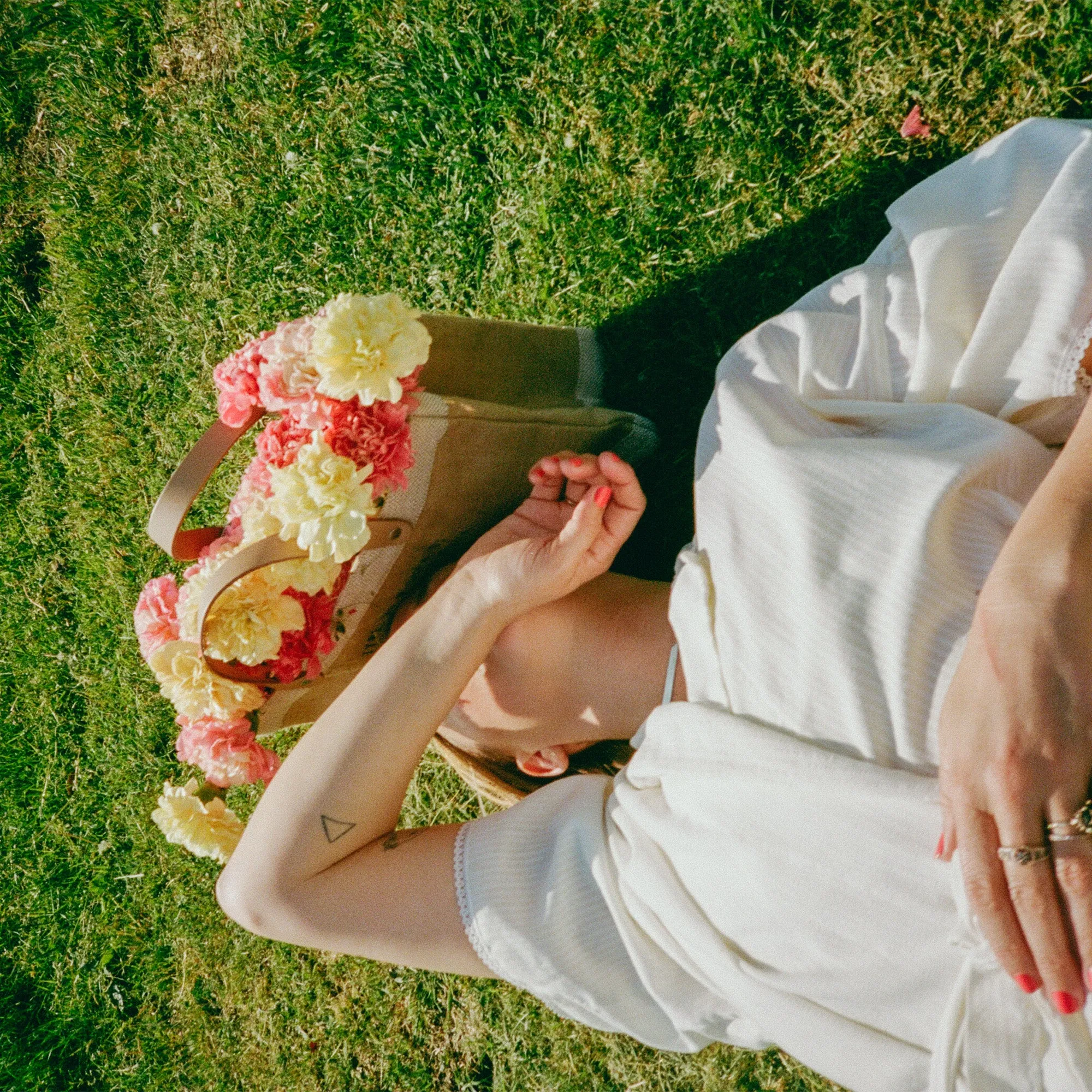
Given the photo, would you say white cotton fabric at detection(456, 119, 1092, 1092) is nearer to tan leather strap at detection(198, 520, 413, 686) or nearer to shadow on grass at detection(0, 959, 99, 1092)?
tan leather strap at detection(198, 520, 413, 686)

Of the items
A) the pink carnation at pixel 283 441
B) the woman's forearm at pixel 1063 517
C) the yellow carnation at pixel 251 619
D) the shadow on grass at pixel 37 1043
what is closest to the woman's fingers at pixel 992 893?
the woman's forearm at pixel 1063 517

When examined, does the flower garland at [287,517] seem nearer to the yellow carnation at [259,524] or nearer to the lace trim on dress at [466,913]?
the yellow carnation at [259,524]

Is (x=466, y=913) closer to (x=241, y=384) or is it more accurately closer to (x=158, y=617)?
(x=158, y=617)

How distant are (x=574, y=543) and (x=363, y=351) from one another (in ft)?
2.07

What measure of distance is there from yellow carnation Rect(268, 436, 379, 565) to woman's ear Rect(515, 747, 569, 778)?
0.82m

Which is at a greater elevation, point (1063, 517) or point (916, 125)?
point (916, 125)

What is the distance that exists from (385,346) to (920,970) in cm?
158

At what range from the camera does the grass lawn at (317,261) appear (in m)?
2.52

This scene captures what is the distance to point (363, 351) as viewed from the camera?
6.39ft

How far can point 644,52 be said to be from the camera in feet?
8.86

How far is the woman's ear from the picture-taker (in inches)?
96.6

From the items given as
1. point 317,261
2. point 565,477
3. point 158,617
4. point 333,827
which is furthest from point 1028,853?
point 317,261

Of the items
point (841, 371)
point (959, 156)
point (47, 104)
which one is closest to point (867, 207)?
point (959, 156)

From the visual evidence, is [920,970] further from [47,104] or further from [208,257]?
[47,104]
